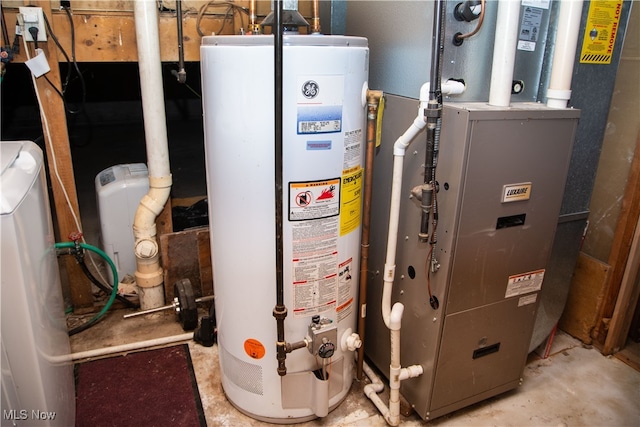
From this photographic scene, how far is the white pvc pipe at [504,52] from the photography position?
53.3 inches

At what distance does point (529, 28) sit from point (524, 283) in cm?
88

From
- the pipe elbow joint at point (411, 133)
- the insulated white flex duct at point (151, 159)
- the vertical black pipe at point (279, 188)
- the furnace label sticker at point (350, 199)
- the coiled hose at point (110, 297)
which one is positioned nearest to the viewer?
the vertical black pipe at point (279, 188)

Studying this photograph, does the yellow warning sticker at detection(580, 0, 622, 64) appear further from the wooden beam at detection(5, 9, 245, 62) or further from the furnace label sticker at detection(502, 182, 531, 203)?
the wooden beam at detection(5, 9, 245, 62)

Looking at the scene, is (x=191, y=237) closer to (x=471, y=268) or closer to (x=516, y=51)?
(x=471, y=268)

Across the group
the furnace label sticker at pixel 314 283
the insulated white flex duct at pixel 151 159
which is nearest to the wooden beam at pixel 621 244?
the furnace label sticker at pixel 314 283

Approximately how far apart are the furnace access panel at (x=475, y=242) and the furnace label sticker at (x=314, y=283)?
0.30 m

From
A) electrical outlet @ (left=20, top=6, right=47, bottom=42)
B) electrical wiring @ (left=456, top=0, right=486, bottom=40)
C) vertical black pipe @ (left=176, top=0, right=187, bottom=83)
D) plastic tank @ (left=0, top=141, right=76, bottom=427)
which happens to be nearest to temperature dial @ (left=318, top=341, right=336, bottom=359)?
plastic tank @ (left=0, top=141, right=76, bottom=427)

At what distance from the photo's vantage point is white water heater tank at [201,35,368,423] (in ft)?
4.27

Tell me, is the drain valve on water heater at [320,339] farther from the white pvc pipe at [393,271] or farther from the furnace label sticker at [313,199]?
the furnace label sticker at [313,199]

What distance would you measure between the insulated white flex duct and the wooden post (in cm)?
29

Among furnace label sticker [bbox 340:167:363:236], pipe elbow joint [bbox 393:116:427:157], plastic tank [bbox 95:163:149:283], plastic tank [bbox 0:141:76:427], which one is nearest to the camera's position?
plastic tank [bbox 0:141:76:427]

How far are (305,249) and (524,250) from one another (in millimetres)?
769

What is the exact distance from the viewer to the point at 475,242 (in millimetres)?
1487

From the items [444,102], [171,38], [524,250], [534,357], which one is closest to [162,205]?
[171,38]
